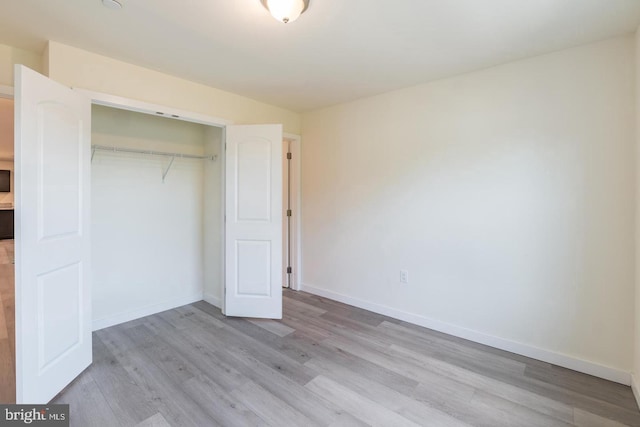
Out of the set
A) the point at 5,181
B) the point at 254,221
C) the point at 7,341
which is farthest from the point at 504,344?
the point at 5,181

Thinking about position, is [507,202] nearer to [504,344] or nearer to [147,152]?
[504,344]

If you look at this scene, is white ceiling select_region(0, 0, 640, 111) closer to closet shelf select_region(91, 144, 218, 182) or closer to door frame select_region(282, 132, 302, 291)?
closet shelf select_region(91, 144, 218, 182)

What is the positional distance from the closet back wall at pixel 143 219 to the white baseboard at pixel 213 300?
118 mm

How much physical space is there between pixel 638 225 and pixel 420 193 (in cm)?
151

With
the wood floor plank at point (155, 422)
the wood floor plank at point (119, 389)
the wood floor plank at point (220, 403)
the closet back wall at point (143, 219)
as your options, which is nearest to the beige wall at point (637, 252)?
the wood floor plank at point (220, 403)

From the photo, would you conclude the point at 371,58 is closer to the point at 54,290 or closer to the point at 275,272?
the point at 275,272

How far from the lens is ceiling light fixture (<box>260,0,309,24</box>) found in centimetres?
156

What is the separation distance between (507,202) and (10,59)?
4062mm

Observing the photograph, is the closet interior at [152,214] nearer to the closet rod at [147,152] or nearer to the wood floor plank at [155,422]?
the closet rod at [147,152]

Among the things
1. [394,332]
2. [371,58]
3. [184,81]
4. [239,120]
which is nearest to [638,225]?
[394,332]

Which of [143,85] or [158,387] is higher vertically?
[143,85]

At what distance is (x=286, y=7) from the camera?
1.58m

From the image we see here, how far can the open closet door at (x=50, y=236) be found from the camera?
1578mm

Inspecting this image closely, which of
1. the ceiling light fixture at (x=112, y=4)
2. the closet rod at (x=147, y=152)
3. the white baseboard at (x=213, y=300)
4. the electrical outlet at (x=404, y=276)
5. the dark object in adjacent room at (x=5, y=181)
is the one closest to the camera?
the ceiling light fixture at (x=112, y=4)
